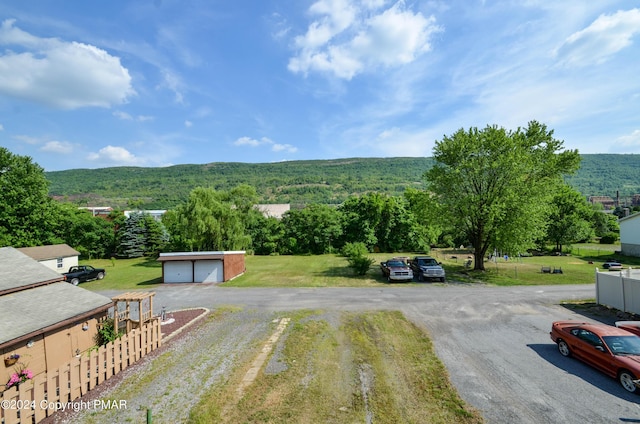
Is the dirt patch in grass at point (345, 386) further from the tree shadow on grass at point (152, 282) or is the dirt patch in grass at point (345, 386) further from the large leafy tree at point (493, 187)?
the tree shadow on grass at point (152, 282)

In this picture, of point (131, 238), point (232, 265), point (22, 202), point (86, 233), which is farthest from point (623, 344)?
point (86, 233)

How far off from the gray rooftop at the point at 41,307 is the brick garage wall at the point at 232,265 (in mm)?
15628

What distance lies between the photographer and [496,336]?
14133mm

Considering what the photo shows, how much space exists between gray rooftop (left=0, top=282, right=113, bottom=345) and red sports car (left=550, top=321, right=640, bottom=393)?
1856 cm

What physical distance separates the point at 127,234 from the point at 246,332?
51.1 metres

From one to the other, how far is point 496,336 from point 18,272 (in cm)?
2144

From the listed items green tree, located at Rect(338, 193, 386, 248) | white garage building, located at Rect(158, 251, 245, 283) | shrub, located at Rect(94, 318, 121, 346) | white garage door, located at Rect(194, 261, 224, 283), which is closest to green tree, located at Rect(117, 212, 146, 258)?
white garage building, located at Rect(158, 251, 245, 283)

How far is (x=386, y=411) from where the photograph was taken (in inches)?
328

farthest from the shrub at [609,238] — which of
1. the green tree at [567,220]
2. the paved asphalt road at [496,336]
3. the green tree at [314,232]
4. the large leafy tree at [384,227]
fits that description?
the green tree at [314,232]

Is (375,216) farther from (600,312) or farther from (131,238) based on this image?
(131,238)

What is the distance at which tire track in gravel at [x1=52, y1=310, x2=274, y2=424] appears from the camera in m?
8.48

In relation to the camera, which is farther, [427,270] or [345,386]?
[427,270]

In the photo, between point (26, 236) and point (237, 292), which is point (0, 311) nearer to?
point (237, 292)

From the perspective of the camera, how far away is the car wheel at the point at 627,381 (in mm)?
9264
